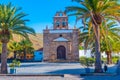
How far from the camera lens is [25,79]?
16.3 meters

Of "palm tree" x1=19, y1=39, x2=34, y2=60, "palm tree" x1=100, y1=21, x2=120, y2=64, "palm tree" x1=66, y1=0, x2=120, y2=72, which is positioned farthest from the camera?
"palm tree" x1=19, y1=39, x2=34, y2=60

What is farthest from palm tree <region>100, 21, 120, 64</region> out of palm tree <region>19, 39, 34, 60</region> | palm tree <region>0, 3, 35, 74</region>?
palm tree <region>19, 39, 34, 60</region>

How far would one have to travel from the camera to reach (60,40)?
5303 centimetres

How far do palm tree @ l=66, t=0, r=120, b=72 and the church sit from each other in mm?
32737

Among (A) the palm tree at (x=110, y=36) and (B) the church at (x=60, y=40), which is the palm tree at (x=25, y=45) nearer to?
(B) the church at (x=60, y=40)

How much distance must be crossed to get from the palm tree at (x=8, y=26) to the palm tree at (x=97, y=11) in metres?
4.19

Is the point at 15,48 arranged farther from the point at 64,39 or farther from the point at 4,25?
the point at 4,25

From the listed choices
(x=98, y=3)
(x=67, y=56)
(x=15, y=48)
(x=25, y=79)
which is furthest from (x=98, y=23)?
(x=15, y=48)

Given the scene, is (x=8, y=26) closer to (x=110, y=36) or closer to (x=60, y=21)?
(x=110, y=36)

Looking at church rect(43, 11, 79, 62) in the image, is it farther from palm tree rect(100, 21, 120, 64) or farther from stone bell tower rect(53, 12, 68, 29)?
palm tree rect(100, 21, 120, 64)

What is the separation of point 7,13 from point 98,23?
748 centimetres

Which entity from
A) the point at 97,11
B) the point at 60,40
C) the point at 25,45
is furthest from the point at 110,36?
the point at 25,45

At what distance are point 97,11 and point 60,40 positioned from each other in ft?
111

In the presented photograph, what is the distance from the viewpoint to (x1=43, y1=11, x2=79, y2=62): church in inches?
2078
